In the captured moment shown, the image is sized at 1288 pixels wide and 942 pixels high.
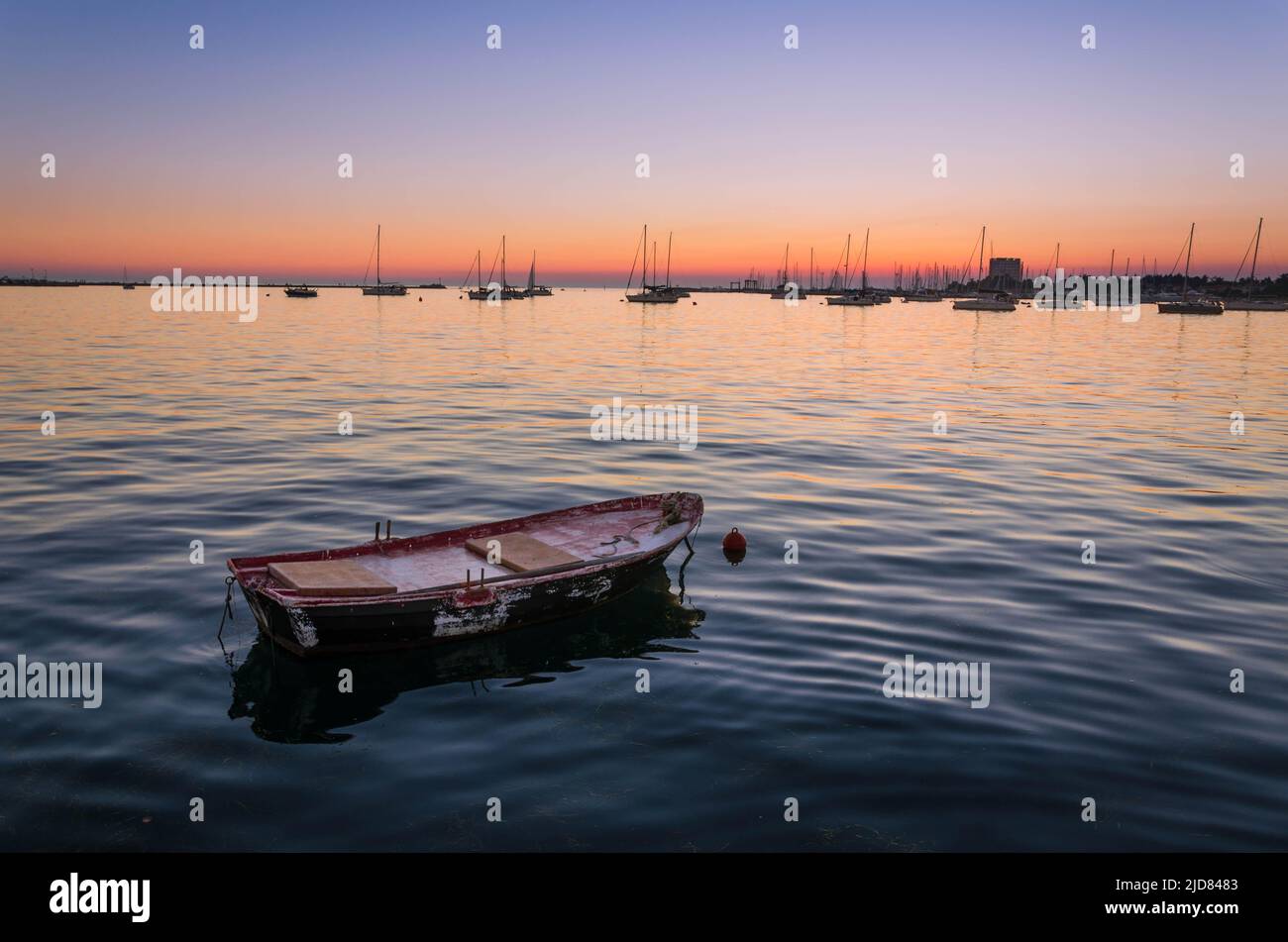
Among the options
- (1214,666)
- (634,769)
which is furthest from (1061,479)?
(634,769)

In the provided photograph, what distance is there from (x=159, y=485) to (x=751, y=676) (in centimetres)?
2021

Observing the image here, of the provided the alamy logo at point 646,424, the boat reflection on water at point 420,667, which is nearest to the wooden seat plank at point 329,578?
the boat reflection on water at point 420,667

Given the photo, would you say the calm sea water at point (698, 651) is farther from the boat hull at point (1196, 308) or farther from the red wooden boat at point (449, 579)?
the boat hull at point (1196, 308)

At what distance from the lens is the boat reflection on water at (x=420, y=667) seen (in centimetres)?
1378

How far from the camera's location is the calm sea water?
11242mm

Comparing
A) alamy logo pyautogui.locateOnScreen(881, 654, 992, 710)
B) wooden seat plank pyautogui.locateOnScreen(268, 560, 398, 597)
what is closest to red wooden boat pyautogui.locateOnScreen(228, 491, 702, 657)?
wooden seat plank pyautogui.locateOnScreen(268, 560, 398, 597)

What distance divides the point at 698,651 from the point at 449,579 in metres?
4.50

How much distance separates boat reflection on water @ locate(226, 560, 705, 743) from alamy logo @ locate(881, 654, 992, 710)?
349 centimetres

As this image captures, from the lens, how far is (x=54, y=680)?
47.5ft

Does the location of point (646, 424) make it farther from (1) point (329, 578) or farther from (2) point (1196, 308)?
(2) point (1196, 308)

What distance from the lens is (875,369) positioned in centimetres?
6906
